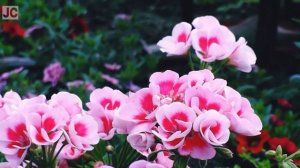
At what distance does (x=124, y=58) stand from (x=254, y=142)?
1.73m

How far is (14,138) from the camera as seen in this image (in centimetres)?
130

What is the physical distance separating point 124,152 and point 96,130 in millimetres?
175

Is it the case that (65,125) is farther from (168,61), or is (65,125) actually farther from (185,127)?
(168,61)

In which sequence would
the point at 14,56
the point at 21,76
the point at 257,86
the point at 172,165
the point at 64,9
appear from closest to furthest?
the point at 172,165, the point at 21,76, the point at 257,86, the point at 14,56, the point at 64,9

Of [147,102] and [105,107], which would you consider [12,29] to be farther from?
[147,102]

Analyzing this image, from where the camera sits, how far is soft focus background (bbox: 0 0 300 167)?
3545 mm

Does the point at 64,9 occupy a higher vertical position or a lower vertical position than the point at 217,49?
lower

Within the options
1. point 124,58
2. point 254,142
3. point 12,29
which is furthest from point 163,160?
point 12,29

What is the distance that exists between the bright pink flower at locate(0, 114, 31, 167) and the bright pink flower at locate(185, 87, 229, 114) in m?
0.32

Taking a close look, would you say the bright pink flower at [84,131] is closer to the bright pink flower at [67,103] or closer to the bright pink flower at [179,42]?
the bright pink flower at [67,103]

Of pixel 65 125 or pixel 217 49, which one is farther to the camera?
pixel 217 49

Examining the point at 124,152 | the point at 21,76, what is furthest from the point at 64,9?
the point at 124,152

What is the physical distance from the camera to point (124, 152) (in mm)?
1509

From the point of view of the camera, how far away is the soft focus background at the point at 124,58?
3.54m
